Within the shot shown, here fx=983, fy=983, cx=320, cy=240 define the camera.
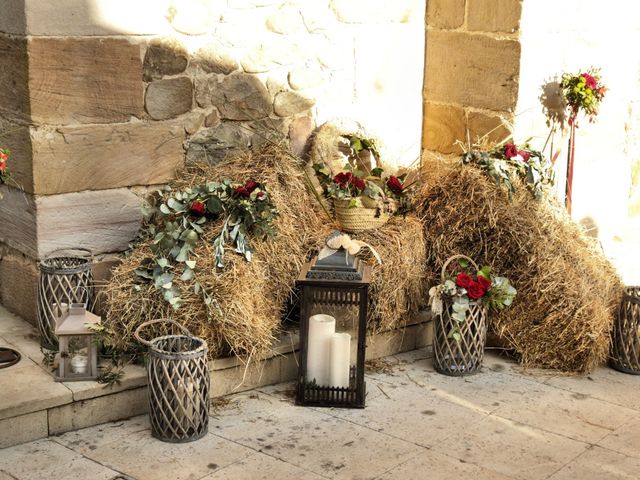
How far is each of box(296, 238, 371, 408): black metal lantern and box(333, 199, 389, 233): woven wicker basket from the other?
43cm

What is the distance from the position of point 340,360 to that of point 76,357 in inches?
40.4

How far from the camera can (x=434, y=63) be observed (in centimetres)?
523

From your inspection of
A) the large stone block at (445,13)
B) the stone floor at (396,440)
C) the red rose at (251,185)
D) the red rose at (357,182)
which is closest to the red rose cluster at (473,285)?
the stone floor at (396,440)

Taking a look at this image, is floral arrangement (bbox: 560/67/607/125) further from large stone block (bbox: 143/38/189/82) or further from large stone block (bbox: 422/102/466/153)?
large stone block (bbox: 143/38/189/82)

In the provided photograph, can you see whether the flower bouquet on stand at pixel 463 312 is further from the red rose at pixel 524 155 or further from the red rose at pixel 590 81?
the red rose at pixel 590 81

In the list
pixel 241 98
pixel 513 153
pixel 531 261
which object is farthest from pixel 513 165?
pixel 241 98

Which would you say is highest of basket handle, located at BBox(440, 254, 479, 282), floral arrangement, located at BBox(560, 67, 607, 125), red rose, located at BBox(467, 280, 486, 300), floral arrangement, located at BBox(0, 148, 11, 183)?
floral arrangement, located at BBox(560, 67, 607, 125)

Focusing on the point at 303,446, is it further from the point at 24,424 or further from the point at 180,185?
the point at 180,185

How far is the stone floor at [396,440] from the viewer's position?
342 cm

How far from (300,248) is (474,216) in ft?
2.74

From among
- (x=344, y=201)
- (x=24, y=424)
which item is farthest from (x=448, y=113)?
(x=24, y=424)


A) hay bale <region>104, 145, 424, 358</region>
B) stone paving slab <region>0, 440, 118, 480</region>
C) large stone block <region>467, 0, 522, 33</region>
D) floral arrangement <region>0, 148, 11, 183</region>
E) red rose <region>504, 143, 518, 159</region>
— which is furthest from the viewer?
large stone block <region>467, 0, 522, 33</region>

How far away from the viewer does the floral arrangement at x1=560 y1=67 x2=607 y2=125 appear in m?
5.07

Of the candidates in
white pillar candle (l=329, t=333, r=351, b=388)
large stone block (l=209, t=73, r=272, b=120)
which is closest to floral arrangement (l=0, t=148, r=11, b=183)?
large stone block (l=209, t=73, r=272, b=120)
